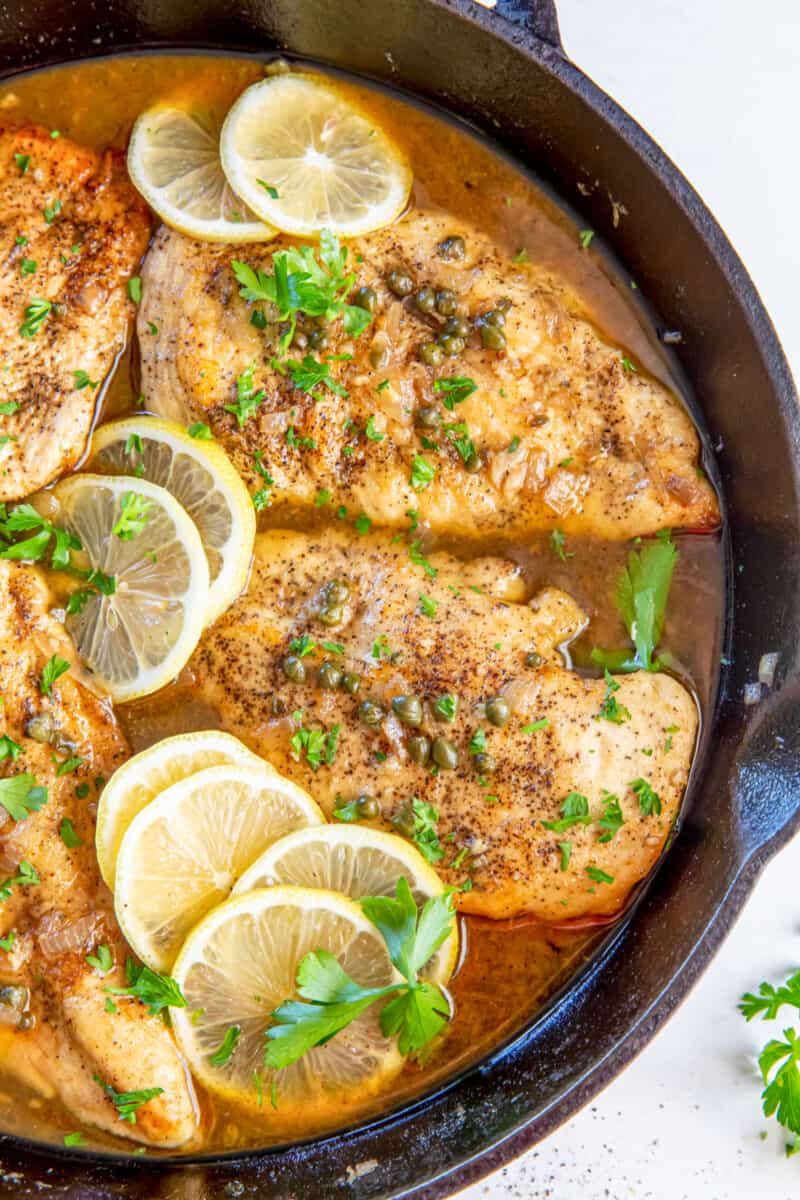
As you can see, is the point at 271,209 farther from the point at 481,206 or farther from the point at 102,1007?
the point at 102,1007

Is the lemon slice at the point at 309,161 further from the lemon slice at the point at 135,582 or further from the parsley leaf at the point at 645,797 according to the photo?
the parsley leaf at the point at 645,797

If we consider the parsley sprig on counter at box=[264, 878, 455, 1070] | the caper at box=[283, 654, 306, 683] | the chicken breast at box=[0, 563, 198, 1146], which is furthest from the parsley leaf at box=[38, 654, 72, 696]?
the parsley sprig on counter at box=[264, 878, 455, 1070]

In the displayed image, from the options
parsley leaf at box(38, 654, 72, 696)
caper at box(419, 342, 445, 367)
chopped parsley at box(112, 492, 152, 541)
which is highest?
caper at box(419, 342, 445, 367)

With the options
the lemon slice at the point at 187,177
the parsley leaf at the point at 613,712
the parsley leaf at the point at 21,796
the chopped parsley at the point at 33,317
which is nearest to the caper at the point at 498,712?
the parsley leaf at the point at 613,712

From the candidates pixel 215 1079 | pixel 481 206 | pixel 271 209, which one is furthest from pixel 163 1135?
pixel 481 206

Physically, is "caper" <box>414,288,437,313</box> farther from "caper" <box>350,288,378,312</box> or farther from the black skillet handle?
the black skillet handle

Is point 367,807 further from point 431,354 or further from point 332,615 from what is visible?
point 431,354

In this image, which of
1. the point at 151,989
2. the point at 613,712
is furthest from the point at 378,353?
the point at 151,989
